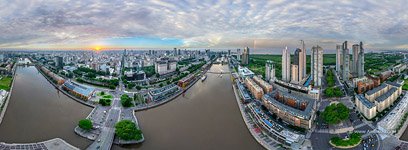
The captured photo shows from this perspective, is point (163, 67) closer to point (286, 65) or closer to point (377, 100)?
point (286, 65)

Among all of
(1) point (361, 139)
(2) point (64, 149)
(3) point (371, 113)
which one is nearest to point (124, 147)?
(2) point (64, 149)

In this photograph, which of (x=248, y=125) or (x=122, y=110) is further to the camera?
(x=122, y=110)

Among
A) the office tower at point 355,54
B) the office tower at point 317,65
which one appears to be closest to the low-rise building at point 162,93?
the office tower at point 317,65

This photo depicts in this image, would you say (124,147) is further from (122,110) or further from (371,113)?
(371,113)

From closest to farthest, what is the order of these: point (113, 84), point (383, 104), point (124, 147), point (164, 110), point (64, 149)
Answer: point (64, 149), point (124, 147), point (383, 104), point (164, 110), point (113, 84)

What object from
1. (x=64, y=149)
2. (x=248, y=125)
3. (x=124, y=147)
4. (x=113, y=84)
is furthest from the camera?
(x=113, y=84)

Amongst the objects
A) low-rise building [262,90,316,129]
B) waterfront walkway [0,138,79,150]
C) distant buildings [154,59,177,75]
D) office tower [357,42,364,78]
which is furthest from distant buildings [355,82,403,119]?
distant buildings [154,59,177,75]

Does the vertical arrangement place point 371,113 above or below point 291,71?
below
